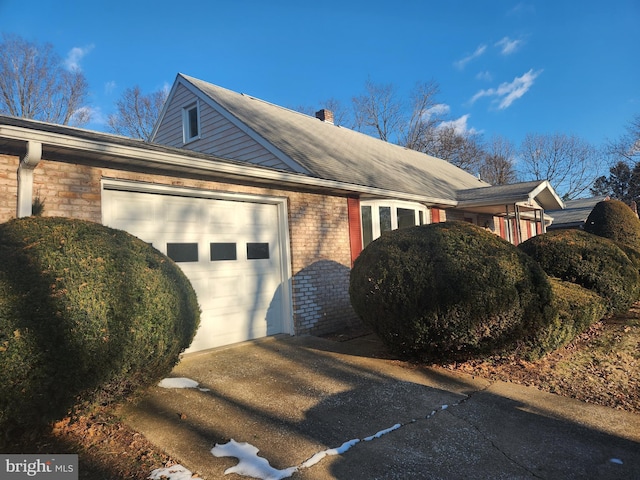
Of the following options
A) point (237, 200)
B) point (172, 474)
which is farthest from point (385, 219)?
point (172, 474)

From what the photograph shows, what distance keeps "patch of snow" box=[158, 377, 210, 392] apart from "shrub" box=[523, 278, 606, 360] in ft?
15.0

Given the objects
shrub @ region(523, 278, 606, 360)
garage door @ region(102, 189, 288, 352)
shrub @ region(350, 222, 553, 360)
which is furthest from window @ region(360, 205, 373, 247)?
shrub @ region(523, 278, 606, 360)

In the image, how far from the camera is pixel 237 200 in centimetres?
708

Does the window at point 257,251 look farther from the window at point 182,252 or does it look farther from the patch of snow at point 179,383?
the patch of snow at point 179,383

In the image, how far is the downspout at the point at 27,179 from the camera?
448 cm

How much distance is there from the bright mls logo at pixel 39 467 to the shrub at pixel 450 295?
153 inches

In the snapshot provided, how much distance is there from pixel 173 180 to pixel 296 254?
263cm

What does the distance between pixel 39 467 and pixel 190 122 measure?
11.0 meters

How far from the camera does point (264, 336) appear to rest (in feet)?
24.0

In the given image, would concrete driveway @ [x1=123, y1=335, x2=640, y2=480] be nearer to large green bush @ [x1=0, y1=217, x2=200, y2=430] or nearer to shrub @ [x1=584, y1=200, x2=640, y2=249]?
large green bush @ [x1=0, y1=217, x2=200, y2=430]

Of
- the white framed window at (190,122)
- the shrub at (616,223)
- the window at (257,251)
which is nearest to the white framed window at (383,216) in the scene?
the window at (257,251)

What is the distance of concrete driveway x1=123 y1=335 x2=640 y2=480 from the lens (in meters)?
3.30

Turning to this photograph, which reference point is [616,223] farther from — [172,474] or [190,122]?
[172,474]

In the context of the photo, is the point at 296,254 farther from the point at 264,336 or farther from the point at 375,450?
the point at 375,450
